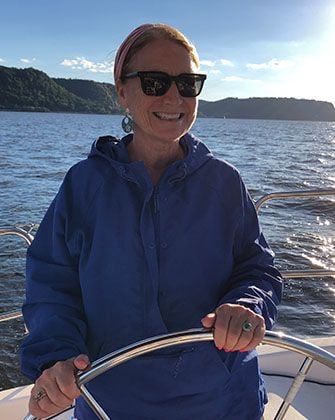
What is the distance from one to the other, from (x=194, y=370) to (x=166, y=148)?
0.67m

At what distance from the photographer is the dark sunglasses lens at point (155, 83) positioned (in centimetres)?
158

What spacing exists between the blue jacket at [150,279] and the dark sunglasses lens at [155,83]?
0.70ft

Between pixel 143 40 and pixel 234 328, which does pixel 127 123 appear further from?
pixel 234 328

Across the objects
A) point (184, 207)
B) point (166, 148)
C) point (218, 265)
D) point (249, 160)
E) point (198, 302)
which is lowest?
point (249, 160)

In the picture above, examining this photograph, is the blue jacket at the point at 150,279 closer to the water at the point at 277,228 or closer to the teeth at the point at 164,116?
the teeth at the point at 164,116

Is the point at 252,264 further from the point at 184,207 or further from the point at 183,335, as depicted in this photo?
the point at 183,335

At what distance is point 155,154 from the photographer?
1.70 metres

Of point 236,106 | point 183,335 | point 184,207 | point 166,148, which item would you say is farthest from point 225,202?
point 236,106

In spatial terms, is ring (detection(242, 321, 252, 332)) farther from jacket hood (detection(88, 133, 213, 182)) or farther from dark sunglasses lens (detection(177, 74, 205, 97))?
dark sunglasses lens (detection(177, 74, 205, 97))

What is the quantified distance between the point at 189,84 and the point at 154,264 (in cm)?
56

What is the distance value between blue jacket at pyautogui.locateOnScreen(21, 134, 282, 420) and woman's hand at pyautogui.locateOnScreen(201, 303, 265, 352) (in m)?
0.10

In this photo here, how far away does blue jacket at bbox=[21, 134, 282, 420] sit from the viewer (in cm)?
152

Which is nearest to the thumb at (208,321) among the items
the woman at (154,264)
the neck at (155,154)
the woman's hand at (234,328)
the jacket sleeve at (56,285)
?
the woman's hand at (234,328)

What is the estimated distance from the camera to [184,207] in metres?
1.57
